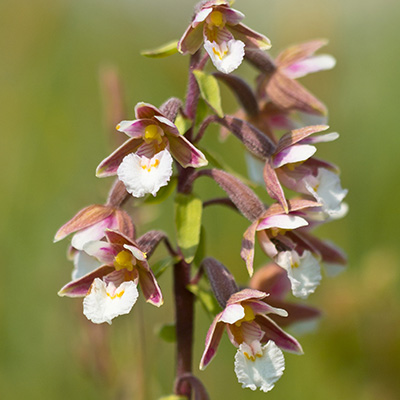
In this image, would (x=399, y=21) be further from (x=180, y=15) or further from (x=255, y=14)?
(x=180, y=15)

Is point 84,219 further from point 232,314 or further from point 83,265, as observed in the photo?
point 232,314

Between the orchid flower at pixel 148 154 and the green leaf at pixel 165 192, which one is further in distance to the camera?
the green leaf at pixel 165 192

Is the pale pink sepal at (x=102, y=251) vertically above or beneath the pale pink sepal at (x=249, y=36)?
beneath

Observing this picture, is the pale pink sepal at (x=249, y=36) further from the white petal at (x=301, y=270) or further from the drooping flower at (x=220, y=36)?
the white petal at (x=301, y=270)

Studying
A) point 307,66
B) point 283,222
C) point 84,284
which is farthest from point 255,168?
point 84,284

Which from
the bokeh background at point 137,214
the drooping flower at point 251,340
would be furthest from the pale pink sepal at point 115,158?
the bokeh background at point 137,214

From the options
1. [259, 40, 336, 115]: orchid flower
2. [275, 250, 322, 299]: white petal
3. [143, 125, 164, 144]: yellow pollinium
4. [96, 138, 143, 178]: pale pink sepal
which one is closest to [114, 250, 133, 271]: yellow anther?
[96, 138, 143, 178]: pale pink sepal
